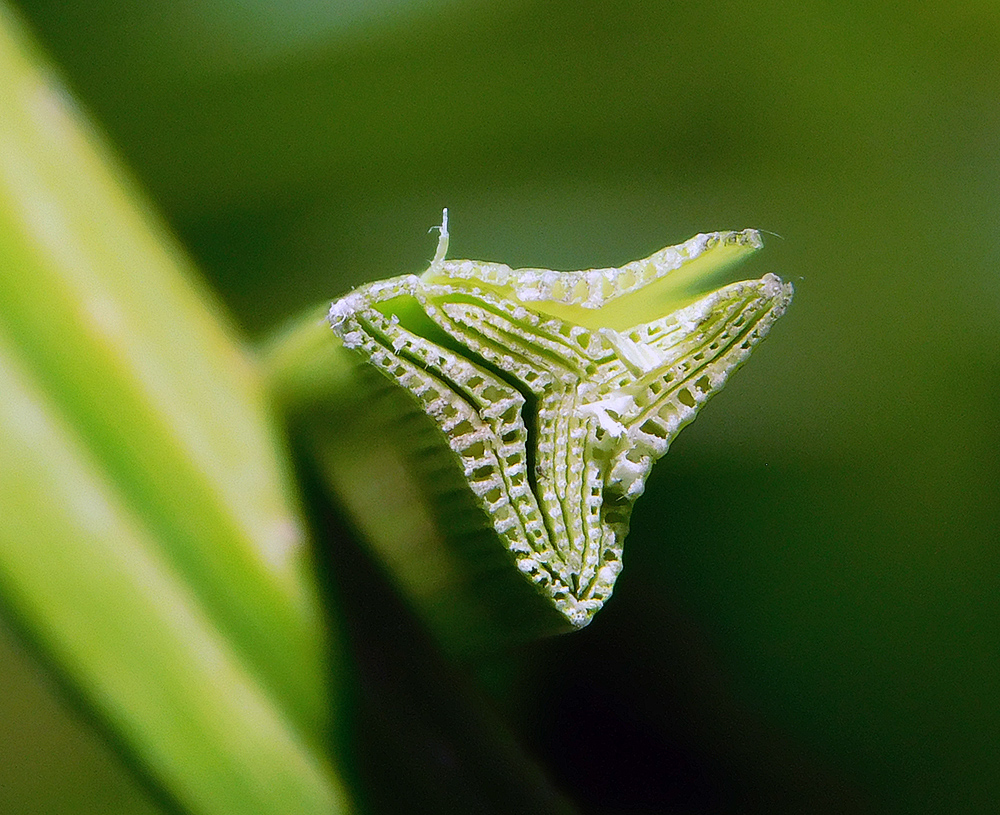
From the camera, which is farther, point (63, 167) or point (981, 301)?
point (981, 301)

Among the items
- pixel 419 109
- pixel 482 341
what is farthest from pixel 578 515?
pixel 419 109

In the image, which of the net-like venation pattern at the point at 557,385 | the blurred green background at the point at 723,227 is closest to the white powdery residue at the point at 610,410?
the net-like venation pattern at the point at 557,385

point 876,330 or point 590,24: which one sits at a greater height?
point 590,24

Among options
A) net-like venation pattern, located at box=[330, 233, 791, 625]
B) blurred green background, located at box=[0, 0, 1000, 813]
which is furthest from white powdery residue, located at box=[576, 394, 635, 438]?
blurred green background, located at box=[0, 0, 1000, 813]

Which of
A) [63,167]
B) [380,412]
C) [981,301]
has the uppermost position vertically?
[63,167]

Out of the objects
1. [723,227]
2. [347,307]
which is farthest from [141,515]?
[723,227]

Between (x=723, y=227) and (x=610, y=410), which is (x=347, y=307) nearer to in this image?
(x=610, y=410)

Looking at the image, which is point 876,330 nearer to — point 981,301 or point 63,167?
point 981,301

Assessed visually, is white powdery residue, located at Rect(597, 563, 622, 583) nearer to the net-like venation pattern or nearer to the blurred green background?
the net-like venation pattern
